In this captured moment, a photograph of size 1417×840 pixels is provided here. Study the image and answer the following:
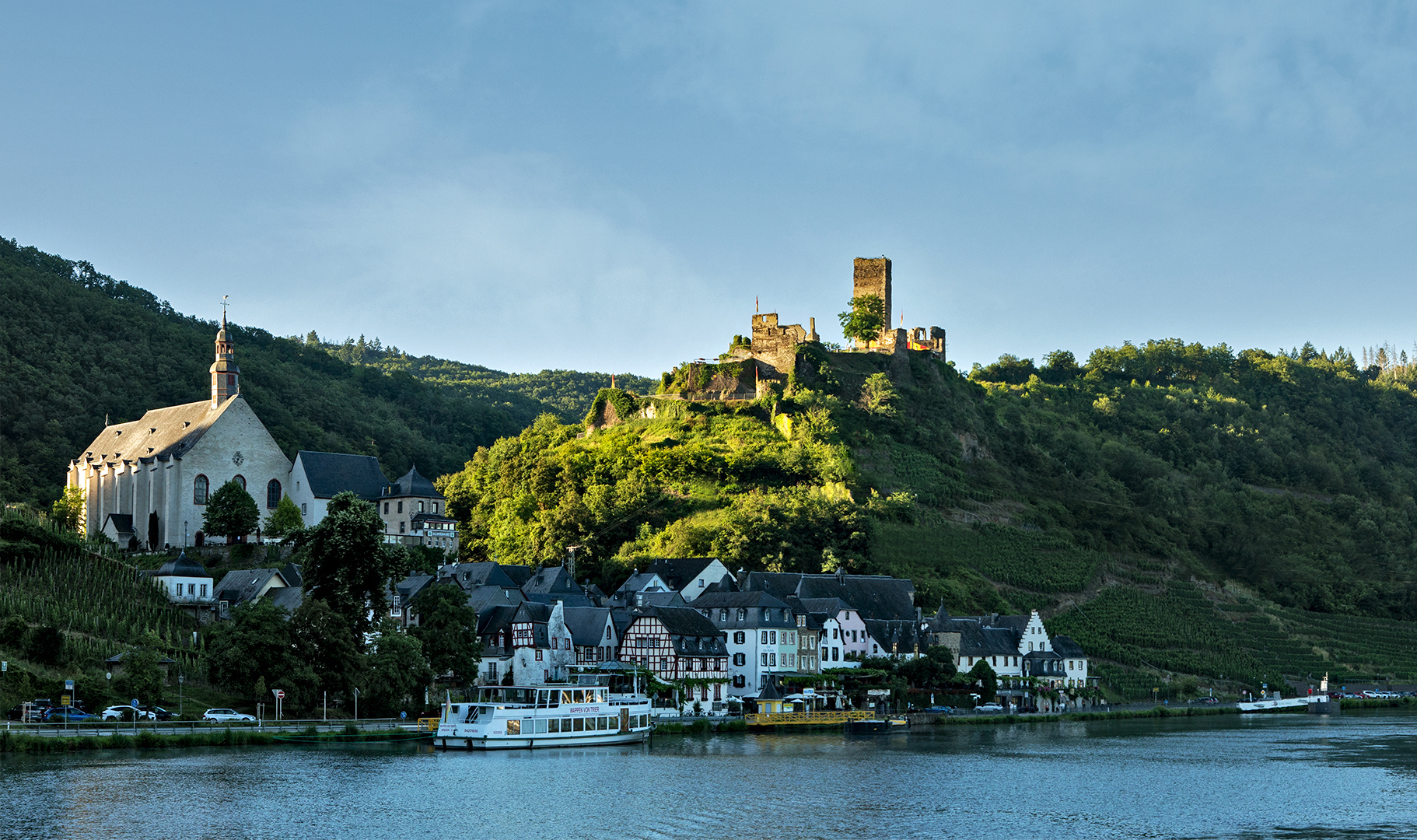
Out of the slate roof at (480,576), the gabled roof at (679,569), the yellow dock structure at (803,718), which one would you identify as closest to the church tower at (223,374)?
the slate roof at (480,576)

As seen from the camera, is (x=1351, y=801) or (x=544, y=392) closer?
(x=1351, y=801)

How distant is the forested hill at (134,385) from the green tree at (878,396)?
40.0 metres

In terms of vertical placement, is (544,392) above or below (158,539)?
above

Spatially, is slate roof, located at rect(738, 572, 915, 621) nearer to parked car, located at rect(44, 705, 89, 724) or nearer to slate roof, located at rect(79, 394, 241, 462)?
slate roof, located at rect(79, 394, 241, 462)

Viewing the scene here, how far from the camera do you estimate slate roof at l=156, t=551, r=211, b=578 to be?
7269 cm

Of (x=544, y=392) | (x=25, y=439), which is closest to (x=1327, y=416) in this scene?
(x=544, y=392)

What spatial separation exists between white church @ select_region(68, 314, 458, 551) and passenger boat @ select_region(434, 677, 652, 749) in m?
27.7

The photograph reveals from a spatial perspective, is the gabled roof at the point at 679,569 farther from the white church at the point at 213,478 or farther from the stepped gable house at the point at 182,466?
the stepped gable house at the point at 182,466

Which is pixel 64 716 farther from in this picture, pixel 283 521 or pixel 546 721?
pixel 283 521

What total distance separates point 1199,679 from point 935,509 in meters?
23.1

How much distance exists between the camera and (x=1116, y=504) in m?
121

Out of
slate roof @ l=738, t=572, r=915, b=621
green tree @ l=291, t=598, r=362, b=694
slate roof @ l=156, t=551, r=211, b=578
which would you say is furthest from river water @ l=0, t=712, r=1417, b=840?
slate roof @ l=156, t=551, r=211, b=578

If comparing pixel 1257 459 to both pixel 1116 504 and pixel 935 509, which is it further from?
pixel 935 509

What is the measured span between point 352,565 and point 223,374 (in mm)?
33025
